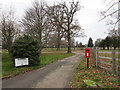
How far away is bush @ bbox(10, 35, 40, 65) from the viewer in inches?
347

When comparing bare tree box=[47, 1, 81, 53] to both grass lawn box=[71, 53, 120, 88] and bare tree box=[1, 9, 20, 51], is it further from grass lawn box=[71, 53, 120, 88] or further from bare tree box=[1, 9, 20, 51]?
grass lawn box=[71, 53, 120, 88]

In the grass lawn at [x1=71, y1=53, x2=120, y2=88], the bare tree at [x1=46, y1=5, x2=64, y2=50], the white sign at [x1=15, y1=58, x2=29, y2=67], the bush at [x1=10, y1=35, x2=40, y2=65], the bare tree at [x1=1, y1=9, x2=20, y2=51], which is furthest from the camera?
the bare tree at [x1=46, y1=5, x2=64, y2=50]

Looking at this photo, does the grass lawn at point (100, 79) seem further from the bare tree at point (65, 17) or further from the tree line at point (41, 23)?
the bare tree at point (65, 17)

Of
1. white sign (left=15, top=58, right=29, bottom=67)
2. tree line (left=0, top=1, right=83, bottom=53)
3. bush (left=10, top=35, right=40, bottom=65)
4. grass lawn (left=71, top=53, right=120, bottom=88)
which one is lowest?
grass lawn (left=71, top=53, right=120, bottom=88)

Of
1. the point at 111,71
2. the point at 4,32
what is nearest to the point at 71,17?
the point at 4,32

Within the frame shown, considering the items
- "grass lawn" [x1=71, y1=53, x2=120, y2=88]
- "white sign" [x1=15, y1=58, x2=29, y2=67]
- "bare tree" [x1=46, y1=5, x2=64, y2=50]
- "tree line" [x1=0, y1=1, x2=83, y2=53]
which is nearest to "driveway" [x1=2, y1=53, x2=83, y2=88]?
"grass lawn" [x1=71, y1=53, x2=120, y2=88]

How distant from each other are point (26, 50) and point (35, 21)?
47.3 ft

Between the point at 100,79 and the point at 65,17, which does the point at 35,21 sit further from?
the point at 100,79

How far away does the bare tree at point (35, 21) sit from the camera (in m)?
21.9

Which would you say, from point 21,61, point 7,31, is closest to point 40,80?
point 21,61

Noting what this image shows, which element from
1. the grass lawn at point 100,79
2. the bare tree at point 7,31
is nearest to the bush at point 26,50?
the grass lawn at point 100,79

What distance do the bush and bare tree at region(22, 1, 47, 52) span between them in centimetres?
1252

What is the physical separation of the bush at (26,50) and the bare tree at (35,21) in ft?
41.1

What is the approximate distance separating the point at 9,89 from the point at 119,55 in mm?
5760
